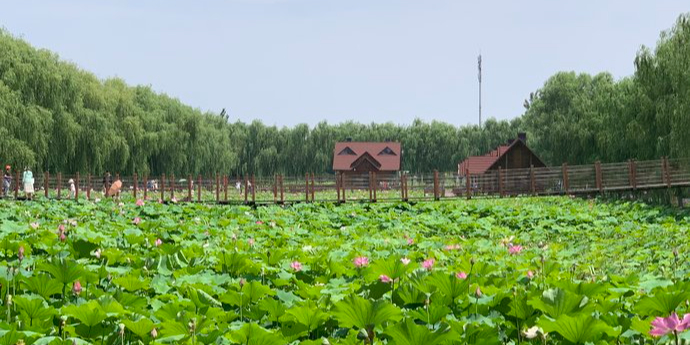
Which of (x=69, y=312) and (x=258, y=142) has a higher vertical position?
(x=258, y=142)

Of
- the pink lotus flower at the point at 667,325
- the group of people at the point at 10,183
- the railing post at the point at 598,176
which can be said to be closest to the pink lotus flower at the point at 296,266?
the pink lotus flower at the point at 667,325

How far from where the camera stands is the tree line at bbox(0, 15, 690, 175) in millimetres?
25047

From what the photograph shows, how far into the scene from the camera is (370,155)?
60.4 metres

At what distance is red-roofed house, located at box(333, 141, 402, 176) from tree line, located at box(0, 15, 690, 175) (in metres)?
12.1

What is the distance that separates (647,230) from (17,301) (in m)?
11.3

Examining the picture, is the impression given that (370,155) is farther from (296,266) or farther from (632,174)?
(296,266)

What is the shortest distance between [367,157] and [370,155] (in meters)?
0.59

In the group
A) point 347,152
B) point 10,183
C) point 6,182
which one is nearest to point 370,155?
point 347,152

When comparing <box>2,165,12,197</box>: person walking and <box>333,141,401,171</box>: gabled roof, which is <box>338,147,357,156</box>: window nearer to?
<box>333,141,401,171</box>: gabled roof

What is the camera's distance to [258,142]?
208ft

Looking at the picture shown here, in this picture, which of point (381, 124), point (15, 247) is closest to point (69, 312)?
point (15, 247)

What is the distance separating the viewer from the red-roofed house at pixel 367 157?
195 ft

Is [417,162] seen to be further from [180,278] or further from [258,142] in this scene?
[180,278]

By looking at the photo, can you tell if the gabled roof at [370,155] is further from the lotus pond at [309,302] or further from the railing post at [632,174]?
the lotus pond at [309,302]
